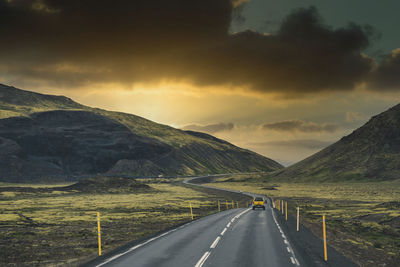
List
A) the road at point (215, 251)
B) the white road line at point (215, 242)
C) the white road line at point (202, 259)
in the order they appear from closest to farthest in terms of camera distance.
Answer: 1. the white road line at point (202, 259)
2. the road at point (215, 251)
3. the white road line at point (215, 242)

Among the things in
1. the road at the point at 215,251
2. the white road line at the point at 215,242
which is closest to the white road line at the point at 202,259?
the road at the point at 215,251

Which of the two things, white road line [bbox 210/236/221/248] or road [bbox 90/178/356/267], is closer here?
road [bbox 90/178/356/267]

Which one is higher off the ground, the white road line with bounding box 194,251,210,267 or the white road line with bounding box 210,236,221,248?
the white road line with bounding box 194,251,210,267

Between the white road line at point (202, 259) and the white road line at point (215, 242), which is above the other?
the white road line at point (202, 259)

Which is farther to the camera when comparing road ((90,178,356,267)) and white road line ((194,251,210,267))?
road ((90,178,356,267))

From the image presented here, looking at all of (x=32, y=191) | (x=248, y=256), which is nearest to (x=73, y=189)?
(x=32, y=191)

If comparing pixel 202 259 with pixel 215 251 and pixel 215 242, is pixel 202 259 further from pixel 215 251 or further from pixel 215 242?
pixel 215 242

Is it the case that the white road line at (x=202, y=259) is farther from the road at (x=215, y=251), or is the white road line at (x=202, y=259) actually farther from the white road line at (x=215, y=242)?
the white road line at (x=215, y=242)

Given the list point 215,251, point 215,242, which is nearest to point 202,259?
point 215,251

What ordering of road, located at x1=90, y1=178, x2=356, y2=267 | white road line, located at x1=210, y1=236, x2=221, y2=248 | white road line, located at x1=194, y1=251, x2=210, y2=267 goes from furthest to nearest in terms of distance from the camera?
white road line, located at x1=210, y1=236, x2=221, y2=248
road, located at x1=90, y1=178, x2=356, y2=267
white road line, located at x1=194, y1=251, x2=210, y2=267

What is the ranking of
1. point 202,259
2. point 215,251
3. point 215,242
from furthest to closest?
point 215,242
point 215,251
point 202,259

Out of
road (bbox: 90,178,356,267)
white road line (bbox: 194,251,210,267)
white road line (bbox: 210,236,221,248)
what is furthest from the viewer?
white road line (bbox: 210,236,221,248)

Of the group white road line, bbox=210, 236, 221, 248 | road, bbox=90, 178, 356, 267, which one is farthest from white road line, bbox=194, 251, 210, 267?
white road line, bbox=210, 236, 221, 248

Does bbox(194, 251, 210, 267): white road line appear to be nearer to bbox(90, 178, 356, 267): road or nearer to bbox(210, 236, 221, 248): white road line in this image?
bbox(90, 178, 356, 267): road
